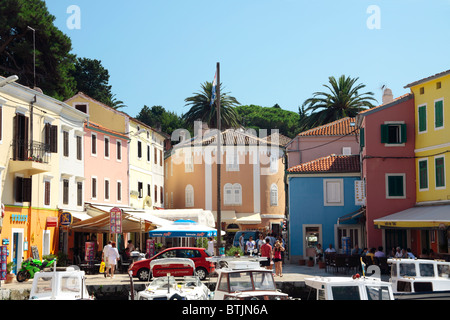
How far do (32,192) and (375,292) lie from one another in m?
26.0

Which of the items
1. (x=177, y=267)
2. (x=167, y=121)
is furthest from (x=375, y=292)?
(x=167, y=121)

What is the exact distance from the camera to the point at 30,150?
3669 centimetres

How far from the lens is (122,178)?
53688mm

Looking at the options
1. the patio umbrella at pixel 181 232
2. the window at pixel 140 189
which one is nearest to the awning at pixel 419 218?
the patio umbrella at pixel 181 232

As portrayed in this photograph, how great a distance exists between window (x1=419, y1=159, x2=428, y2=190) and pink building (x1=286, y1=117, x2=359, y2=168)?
18.3 meters

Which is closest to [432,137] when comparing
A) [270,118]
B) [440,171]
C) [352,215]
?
[440,171]

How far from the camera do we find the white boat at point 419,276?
2106 cm

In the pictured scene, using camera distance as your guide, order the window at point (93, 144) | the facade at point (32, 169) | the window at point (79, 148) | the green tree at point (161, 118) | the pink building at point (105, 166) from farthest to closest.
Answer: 1. the green tree at point (161, 118)
2. the window at point (93, 144)
3. the pink building at point (105, 166)
4. the window at point (79, 148)
5. the facade at point (32, 169)

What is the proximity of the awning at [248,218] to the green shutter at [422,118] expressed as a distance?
33491 mm

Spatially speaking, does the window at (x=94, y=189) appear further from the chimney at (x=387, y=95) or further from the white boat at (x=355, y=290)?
the white boat at (x=355, y=290)

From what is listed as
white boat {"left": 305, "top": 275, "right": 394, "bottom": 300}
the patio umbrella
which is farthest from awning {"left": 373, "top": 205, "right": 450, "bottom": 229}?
white boat {"left": 305, "top": 275, "right": 394, "bottom": 300}

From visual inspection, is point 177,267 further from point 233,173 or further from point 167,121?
point 167,121

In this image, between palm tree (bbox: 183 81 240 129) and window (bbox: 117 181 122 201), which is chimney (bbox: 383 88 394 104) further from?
palm tree (bbox: 183 81 240 129)

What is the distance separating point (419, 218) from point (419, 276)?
12762 millimetres
